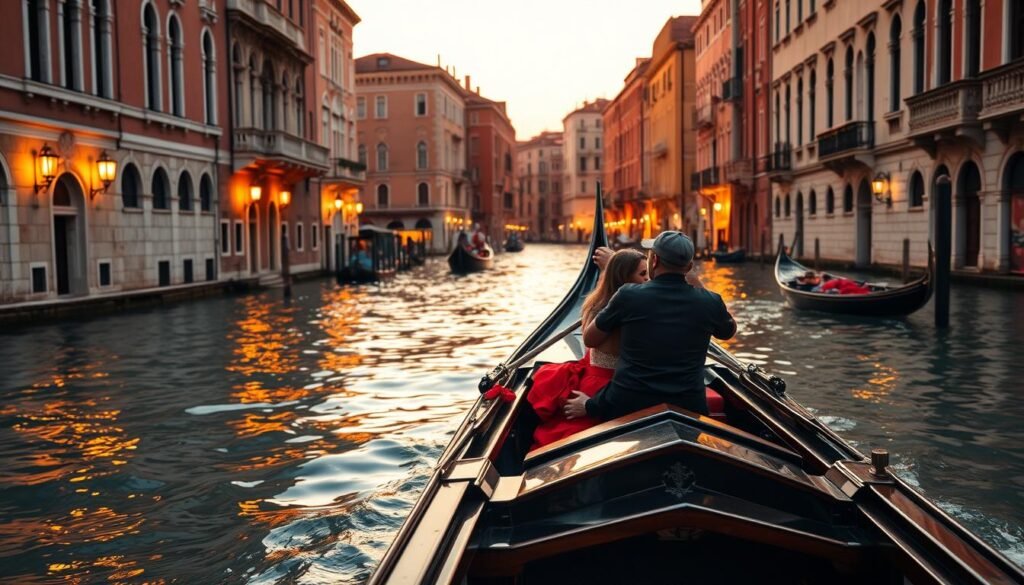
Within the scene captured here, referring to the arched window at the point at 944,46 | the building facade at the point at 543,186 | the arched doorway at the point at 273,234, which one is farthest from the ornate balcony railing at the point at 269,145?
the building facade at the point at 543,186

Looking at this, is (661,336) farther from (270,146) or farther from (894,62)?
(270,146)

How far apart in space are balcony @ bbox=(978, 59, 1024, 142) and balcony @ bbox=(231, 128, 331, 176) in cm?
1445

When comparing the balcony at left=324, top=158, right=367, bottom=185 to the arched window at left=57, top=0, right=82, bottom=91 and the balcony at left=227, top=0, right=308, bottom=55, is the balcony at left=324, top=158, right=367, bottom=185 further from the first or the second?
the arched window at left=57, top=0, right=82, bottom=91

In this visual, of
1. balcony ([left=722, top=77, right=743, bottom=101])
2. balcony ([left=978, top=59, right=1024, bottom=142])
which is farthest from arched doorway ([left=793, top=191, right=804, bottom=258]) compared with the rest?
balcony ([left=978, top=59, right=1024, bottom=142])

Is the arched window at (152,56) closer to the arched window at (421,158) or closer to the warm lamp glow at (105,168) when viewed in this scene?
the warm lamp glow at (105,168)

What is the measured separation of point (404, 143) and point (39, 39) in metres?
38.2

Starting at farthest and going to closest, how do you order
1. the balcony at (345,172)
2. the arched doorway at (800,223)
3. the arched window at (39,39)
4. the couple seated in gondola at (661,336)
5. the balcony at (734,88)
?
Result: the balcony at (734,88)
the balcony at (345,172)
the arched doorway at (800,223)
the arched window at (39,39)
the couple seated in gondola at (661,336)

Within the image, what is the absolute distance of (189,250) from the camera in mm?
18516

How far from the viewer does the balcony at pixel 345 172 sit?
29984 mm

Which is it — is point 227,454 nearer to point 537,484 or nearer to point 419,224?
point 537,484

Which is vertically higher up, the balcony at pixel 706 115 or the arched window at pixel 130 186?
the balcony at pixel 706 115

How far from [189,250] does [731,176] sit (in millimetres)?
20647

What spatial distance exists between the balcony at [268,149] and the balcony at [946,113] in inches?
526

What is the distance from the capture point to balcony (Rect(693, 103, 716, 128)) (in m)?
37.6
